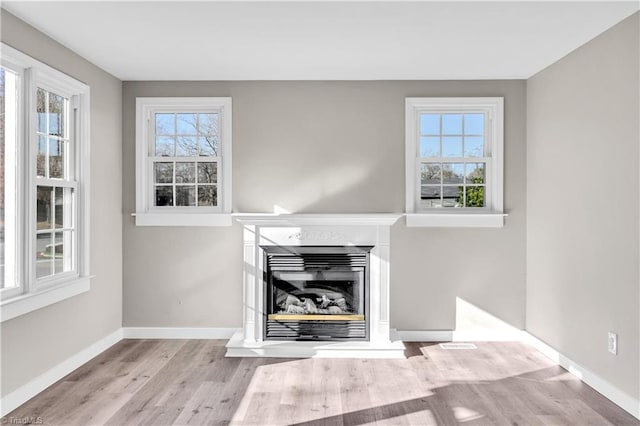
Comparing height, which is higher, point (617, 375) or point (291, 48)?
point (291, 48)

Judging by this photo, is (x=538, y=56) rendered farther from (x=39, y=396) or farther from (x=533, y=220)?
(x=39, y=396)

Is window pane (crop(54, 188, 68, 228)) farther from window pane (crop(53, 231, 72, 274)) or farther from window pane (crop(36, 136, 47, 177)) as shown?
window pane (crop(36, 136, 47, 177))

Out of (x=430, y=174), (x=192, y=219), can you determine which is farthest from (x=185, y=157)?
(x=430, y=174)

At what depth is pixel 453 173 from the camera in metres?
4.70

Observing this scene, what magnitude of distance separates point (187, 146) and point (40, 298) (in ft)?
6.73

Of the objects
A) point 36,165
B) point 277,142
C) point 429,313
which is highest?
point 277,142

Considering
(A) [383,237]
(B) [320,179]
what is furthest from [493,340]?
(B) [320,179]

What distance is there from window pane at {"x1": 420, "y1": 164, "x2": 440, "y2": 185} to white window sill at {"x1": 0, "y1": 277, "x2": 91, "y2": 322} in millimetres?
3217

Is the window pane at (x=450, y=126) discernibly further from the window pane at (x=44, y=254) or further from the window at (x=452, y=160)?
the window pane at (x=44, y=254)

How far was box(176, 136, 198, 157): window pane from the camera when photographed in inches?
186

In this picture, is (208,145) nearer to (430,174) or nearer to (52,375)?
(430,174)

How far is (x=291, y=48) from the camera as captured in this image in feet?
12.0

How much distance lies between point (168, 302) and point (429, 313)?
261cm

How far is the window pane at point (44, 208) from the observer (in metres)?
3.36
